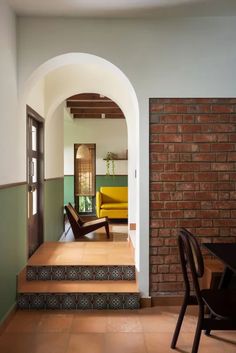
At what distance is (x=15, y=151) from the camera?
10.7ft

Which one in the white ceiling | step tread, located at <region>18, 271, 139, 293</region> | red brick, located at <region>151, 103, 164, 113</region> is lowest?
step tread, located at <region>18, 271, 139, 293</region>

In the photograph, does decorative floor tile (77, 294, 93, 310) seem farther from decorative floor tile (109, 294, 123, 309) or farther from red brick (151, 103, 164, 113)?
red brick (151, 103, 164, 113)

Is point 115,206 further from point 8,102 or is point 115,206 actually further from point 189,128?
point 8,102

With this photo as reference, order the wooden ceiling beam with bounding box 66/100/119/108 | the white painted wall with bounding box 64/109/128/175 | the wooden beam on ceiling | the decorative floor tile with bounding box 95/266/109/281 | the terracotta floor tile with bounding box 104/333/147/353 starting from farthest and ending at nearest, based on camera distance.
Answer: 1. the white painted wall with bounding box 64/109/128/175
2. the wooden beam on ceiling
3. the wooden ceiling beam with bounding box 66/100/119/108
4. the decorative floor tile with bounding box 95/266/109/281
5. the terracotta floor tile with bounding box 104/333/147/353

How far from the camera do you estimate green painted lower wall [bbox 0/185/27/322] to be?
285cm

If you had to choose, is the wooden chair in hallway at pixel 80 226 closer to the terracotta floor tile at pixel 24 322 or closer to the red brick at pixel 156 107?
the terracotta floor tile at pixel 24 322

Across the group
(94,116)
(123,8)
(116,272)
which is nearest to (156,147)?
(123,8)

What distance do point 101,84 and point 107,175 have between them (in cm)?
494

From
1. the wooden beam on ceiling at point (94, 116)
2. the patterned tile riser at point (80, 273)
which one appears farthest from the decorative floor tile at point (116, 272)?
the wooden beam on ceiling at point (94, 116)

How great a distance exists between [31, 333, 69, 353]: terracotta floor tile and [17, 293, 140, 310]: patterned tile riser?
1.64 feet

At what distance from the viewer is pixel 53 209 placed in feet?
18.0

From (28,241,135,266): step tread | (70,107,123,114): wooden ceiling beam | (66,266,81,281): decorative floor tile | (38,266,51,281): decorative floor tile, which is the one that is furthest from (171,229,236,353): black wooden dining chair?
(70,107,123,114): wooden ceiling beam

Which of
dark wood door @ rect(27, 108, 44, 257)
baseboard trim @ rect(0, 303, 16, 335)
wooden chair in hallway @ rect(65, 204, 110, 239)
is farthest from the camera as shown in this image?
wooden chair in hallway @ rect(65, 204, 110, 239)

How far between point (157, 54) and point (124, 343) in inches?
102
